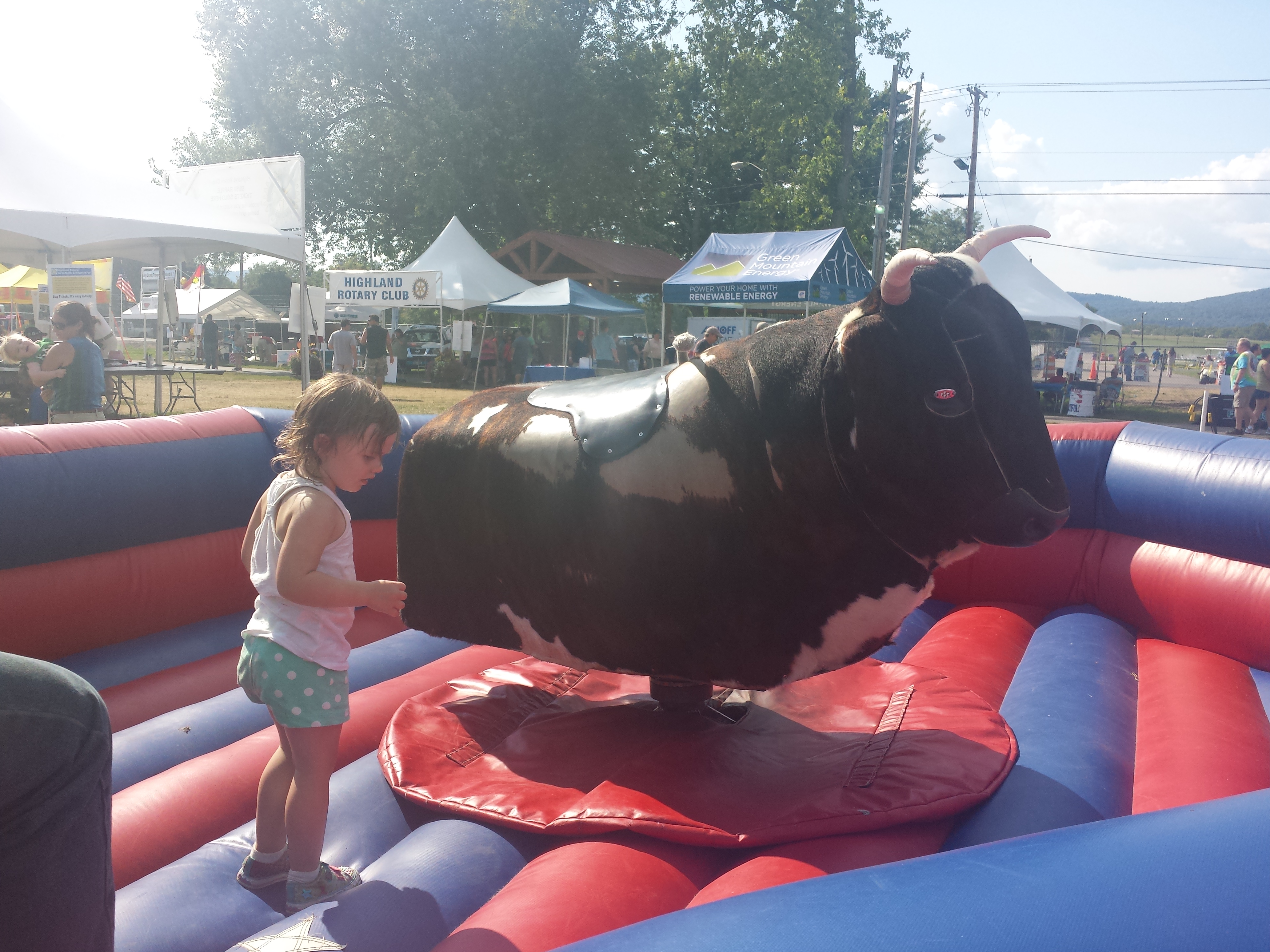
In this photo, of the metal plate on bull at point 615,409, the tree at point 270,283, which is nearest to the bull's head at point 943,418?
the metal plate on bull at point 615,409

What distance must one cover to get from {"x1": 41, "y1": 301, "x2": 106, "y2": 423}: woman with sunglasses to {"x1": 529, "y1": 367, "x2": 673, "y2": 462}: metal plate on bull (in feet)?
14.8

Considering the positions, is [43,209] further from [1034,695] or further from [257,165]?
[1034,695]

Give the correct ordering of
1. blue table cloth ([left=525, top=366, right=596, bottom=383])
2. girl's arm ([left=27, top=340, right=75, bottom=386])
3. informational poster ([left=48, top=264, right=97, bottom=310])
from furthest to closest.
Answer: blue table cloth ([left=525, top=366, right=596, bottom=383]), informational poster ([left=48, top=264, right=97, bottom=310]), girl's arm ([left=27, top=340, right=75, bottom=386])

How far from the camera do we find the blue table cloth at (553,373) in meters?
16.2

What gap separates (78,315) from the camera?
617cm

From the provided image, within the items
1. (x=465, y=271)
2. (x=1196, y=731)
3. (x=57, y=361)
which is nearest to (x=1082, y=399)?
(x=465, y=271)

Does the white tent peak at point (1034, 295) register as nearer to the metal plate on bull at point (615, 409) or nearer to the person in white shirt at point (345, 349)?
the person in white shirt at point (345, 349)

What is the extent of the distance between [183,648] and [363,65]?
2733 centimetres

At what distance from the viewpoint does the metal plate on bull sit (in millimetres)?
2490

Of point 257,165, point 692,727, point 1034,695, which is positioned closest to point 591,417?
point 692,727

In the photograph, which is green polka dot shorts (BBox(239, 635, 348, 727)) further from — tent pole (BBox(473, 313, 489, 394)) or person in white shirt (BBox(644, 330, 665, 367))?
person in white shirt (BBox(644, 330, 665, 367))

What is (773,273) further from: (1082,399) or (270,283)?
(270,283)

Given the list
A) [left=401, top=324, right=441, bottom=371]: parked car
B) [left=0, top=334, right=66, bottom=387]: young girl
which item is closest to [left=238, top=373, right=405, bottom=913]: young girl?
[left=0, top=334, right=66, bottom=387]: young girl

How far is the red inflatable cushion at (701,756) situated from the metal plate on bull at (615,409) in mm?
877
